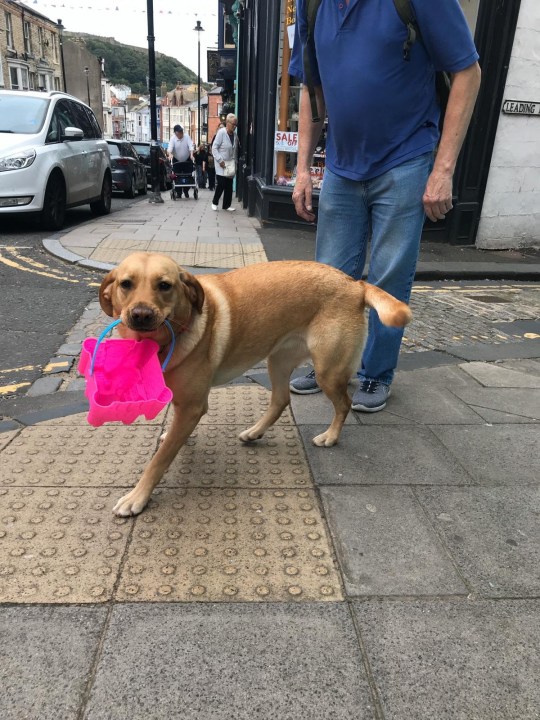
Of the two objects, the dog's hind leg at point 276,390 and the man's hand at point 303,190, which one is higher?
the man's hand at point 303,190

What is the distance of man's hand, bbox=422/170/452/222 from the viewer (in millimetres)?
2850

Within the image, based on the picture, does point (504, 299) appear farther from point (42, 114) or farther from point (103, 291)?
point (42, 114)

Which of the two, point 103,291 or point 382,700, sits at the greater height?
point 103,291

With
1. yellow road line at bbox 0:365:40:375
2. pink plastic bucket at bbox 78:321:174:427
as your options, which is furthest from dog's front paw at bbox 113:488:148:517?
yellow road line at bbox 0:365:40:375

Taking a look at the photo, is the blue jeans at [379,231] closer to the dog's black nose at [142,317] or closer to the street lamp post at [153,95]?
the dog's black nose at [142,317]

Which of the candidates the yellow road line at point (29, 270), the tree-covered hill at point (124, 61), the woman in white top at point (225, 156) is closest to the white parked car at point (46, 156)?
the yellow road line at point (29, 270)

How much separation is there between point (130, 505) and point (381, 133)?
88.9 inches

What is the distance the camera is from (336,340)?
2623 mm

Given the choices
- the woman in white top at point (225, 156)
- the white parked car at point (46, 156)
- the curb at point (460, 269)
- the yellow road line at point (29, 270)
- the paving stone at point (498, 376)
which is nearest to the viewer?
the paving stone at point (498, 376)

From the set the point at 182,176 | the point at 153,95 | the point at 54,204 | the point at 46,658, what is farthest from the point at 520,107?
the point at 153,95

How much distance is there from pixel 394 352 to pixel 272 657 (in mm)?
2118

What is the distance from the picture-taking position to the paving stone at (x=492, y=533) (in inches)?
75.9

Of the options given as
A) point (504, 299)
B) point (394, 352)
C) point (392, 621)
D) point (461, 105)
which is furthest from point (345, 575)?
point (504, 299)

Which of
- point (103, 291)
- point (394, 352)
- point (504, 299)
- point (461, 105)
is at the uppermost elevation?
point (461, 105)
